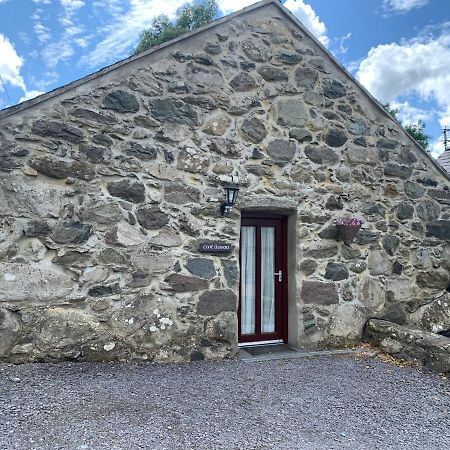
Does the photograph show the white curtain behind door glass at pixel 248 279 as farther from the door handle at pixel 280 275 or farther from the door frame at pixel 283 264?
the door handle at pixel 280 275

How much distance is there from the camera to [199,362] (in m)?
4.82

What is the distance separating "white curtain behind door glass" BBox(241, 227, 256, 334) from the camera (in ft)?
18.7

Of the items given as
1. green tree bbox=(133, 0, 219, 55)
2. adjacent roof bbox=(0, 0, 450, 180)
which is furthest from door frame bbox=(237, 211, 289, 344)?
green tree bbox=(133, 0, 219, 55)

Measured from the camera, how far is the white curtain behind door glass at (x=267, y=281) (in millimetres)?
5824

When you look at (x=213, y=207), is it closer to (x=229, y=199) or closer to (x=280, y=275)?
(x=229, y=199)

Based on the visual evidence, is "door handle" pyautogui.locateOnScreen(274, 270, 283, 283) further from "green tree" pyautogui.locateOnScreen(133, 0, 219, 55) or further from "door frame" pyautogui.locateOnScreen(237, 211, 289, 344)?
"green tree" pyautogui.locateOnScreen(133, 0, 219, 55)

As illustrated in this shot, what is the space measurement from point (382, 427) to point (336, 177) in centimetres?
354

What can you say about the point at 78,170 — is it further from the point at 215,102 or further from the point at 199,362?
the point at 199,362

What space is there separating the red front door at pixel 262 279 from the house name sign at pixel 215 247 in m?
0.60

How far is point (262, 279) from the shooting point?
583 cm

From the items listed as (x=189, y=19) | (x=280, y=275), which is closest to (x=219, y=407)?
(x=280, y=275)

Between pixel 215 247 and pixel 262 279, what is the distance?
112cm

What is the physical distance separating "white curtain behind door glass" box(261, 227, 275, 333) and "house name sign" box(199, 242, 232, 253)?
34.7 inches

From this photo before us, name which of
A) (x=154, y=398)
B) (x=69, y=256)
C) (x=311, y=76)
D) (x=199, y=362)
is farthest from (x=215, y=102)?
(x=154, y=398)
